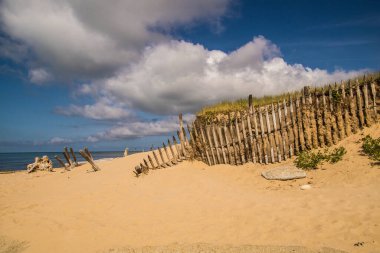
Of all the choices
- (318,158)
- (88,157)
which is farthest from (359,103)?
(88,157)

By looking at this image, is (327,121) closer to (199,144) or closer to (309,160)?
(309,160)

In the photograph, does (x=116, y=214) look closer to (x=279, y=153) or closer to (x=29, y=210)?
(x=29, y=210)

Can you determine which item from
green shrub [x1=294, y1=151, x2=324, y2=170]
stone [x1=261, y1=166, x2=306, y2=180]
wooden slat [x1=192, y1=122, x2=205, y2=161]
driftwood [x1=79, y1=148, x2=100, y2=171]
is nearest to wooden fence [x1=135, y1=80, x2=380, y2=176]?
green shrub [x1=294, y1=151, x2=324, y2=170]

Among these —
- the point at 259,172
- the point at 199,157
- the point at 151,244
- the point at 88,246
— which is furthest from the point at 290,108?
the point at 88,246

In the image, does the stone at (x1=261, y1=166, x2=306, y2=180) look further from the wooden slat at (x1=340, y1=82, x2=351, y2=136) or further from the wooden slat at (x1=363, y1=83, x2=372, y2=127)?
the wooden slat at (x1=363, y1=83, x2=372, y2=127)

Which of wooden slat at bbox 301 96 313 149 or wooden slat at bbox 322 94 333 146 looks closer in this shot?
wooden slat at bbox 322 94 333 146

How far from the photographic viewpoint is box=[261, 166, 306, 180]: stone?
8.04 m

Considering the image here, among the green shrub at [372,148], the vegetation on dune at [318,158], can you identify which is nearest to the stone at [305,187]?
the vegetation on dune at [318,158]

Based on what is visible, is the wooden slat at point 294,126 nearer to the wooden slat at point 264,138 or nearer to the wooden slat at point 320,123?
the wooden slat at point 320,123

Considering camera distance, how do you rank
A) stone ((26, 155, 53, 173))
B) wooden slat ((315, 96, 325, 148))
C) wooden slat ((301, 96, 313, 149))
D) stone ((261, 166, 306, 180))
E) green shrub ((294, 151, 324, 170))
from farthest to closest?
stone ((26, 155, 53, 173)), wooden slat ((301, 96, 313, 149)), wooden slat ((315, 96, 325, 148)), green shrub ((294, 151, 324, 170)), stone ((261, 166, 306, 180))

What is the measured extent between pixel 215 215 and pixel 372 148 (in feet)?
17.0

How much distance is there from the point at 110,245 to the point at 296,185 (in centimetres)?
528

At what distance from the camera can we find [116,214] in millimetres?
6801

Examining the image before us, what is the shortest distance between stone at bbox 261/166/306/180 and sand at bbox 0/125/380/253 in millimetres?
172
